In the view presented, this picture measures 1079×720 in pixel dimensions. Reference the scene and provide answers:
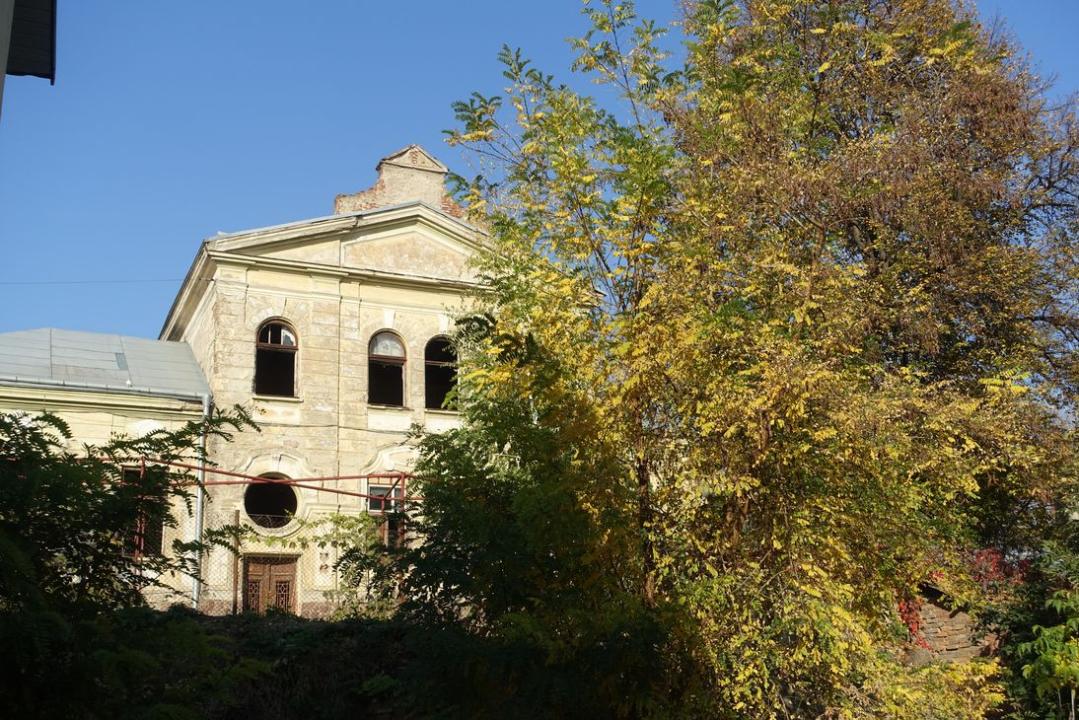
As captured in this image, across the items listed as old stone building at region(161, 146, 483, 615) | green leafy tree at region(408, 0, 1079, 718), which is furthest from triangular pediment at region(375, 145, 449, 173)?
green leafy tree at region(408, 0, 1079, 718)

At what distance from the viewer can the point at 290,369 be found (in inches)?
883

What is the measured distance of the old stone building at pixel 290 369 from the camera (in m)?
20.3

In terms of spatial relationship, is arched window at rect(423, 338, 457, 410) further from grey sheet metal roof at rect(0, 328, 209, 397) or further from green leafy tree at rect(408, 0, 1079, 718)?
green leafy tree at rect(408, 0, 1079, 718)

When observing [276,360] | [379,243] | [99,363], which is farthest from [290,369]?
[99,363]

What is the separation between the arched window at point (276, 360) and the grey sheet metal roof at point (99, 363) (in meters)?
1.17

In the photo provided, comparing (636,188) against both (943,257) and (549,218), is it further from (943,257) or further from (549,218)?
(943,257)

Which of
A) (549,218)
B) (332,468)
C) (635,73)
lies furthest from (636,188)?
(332,468)

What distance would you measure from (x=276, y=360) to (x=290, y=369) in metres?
0.33

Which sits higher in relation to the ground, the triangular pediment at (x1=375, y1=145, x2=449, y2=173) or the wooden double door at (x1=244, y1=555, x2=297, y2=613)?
the triangular pediment at (x1=375, y1=145, x2=449, y2=173)

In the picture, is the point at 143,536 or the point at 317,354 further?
the point at 317,354

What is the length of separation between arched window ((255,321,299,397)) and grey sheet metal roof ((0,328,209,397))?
117 centimetres

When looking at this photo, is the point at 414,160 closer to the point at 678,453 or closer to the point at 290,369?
the point at 290,369

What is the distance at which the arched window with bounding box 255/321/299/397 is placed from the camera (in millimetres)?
21859

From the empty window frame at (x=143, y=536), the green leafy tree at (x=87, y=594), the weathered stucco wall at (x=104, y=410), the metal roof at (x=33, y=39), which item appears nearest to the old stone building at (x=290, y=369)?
the weathered stucco wall at (x=104, y=410)
